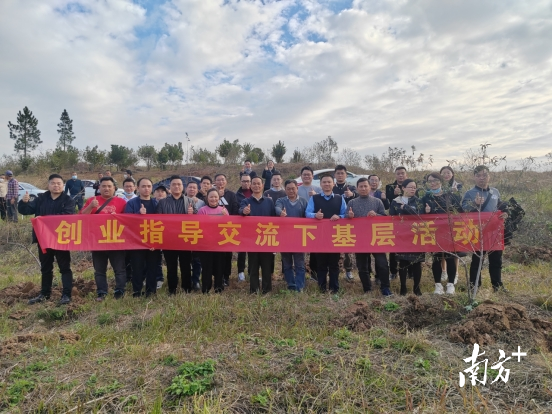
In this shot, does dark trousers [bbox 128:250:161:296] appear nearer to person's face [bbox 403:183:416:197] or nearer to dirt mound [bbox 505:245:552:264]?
person's face [bbox 403:183:416:197]

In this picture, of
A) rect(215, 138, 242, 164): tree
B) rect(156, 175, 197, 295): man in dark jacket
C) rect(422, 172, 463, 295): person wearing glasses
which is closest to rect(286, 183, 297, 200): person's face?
rect(156, 175, 197, 295): man in dark jacket

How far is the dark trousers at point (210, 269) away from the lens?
503 cm

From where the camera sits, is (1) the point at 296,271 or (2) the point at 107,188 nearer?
(2) the point at 107,188

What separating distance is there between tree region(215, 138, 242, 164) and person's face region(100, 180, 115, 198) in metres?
17.3

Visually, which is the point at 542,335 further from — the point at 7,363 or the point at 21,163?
the point at 21,163

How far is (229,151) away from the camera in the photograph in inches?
901

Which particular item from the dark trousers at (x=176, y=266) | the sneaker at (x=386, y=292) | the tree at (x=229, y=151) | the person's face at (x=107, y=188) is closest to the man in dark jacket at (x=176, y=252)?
the dark trousers at (x=176, y=266)

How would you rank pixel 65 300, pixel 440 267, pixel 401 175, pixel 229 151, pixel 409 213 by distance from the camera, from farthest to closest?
pixel 229 151 → pixel 401 175 → pixel 409 213 → pixel 440 267 → pixel 65 300

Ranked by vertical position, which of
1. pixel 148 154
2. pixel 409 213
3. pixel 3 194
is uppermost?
pixel 148 154

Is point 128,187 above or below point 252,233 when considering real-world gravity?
above

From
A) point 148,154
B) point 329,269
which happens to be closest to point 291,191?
point 329,269

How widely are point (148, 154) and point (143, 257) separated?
23.1 metres

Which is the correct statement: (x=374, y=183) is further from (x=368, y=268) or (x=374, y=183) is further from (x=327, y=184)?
(x=368, y=268)

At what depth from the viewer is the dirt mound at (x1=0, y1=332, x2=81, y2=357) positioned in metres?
3.21
